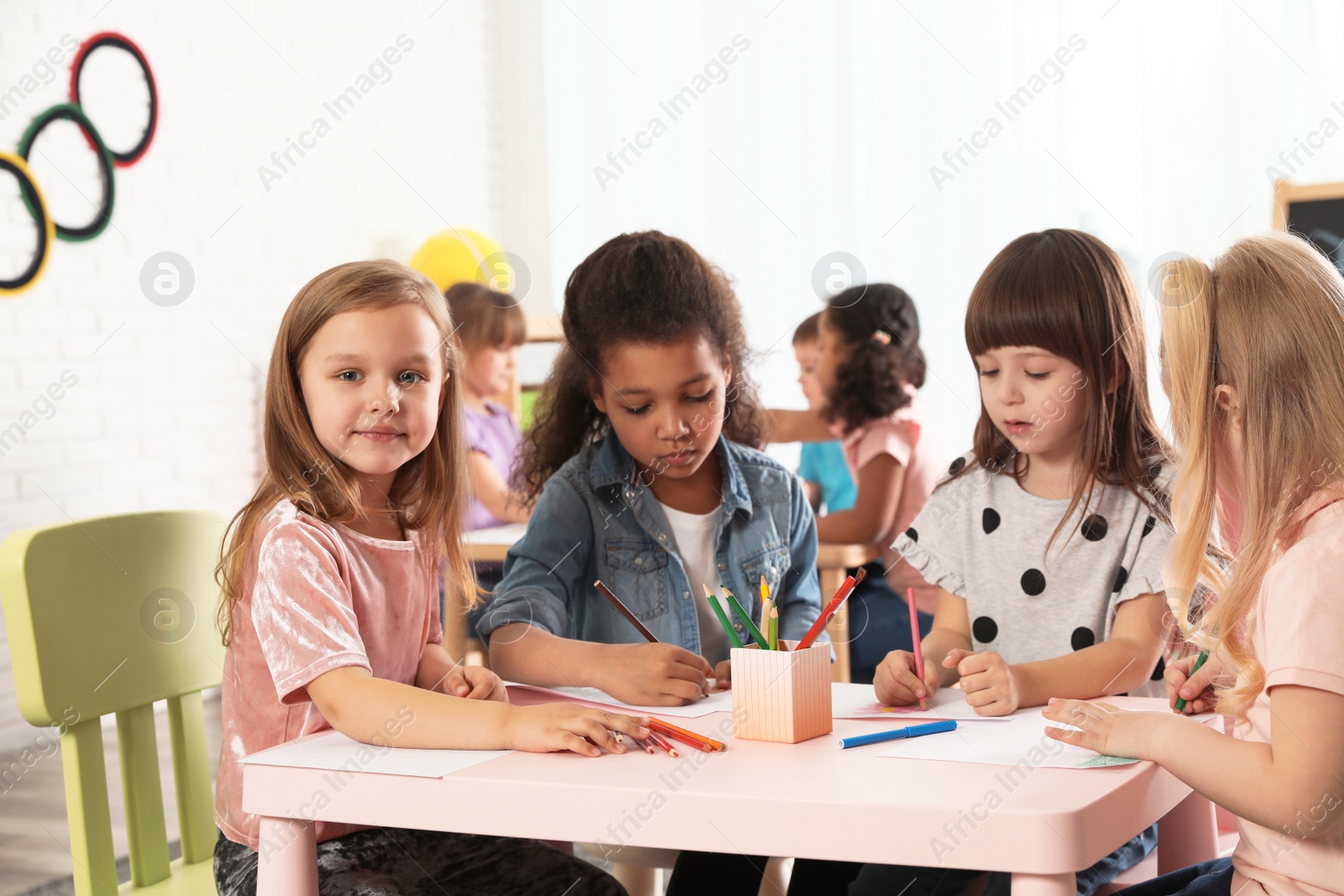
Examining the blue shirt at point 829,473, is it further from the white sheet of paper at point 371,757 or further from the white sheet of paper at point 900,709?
the white sheet of paper at point 371,757

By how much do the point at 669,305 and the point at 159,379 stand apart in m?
2.47

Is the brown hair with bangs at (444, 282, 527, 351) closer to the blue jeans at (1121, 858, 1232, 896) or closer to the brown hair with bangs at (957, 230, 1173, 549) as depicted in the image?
the brown hair with bangs at (957, 230, 1173, 549)

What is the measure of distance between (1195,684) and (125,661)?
95cm

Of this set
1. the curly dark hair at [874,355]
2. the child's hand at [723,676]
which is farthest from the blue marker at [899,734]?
the curly dark hair at [874,355]

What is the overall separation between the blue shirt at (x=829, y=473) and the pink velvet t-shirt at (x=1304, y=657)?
2176 mm

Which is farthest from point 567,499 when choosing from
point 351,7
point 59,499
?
point 351,7

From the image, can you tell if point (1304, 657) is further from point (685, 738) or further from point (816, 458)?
point (816, 458)

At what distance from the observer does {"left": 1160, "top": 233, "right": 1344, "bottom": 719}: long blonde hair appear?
2.73 feet

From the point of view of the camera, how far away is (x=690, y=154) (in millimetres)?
4395

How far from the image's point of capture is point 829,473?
10.4 feet

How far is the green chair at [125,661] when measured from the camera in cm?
107

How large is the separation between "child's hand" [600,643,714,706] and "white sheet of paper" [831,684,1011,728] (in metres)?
0.12

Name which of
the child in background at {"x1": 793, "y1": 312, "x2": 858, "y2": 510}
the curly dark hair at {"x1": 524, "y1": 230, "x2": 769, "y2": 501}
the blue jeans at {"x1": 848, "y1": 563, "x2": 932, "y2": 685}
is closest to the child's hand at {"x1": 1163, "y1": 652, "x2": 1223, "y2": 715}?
the curly dark hair at {"x1": 524, "y1": 230, "x2": 769, "y2": 501}

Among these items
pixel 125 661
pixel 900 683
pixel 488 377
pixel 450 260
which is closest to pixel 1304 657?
pixel 900 683
